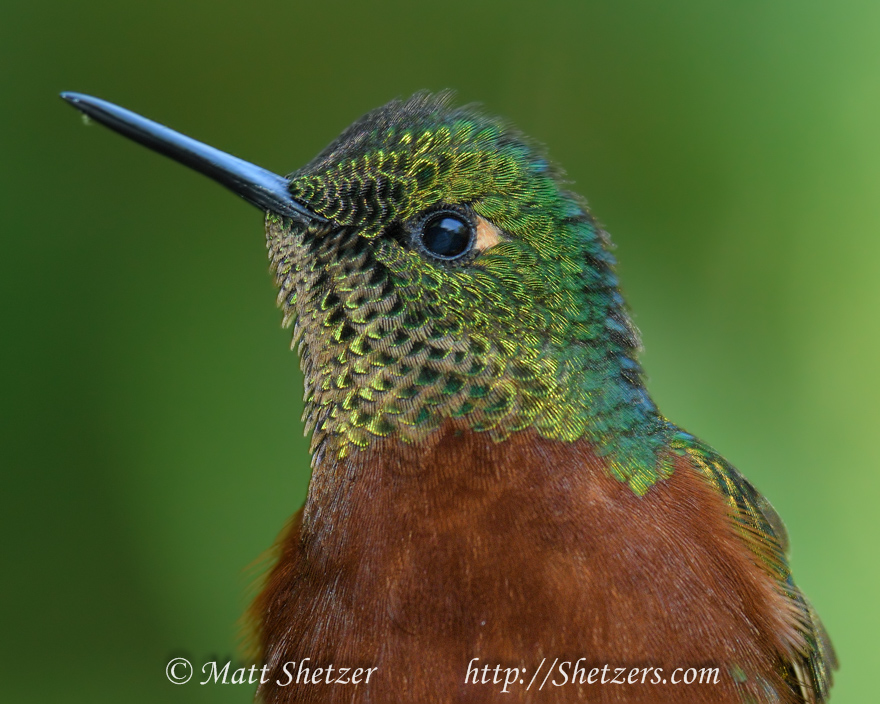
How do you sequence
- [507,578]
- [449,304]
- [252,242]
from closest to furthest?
1. [507,578]
2. [449,304]
3. [252,242]

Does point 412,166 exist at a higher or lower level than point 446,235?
higher


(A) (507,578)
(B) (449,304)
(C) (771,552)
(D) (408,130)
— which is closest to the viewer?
(A) (507,578)

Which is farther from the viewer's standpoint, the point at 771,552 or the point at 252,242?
the point at 252,242

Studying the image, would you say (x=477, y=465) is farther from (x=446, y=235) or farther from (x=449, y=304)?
(x=446, y=235)

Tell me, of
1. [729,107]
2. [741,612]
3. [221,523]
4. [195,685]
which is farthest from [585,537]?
[729,107]

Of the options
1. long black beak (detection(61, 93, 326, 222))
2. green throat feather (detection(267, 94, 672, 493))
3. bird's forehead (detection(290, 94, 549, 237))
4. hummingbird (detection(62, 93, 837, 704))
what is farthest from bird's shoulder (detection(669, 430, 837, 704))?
long black beak (detection(61, 93, 326, 222))

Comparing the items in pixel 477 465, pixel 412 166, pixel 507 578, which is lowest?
pixel 507 578

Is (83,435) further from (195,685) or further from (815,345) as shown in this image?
(815,345)

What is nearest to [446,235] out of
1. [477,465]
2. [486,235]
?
[486,235]
